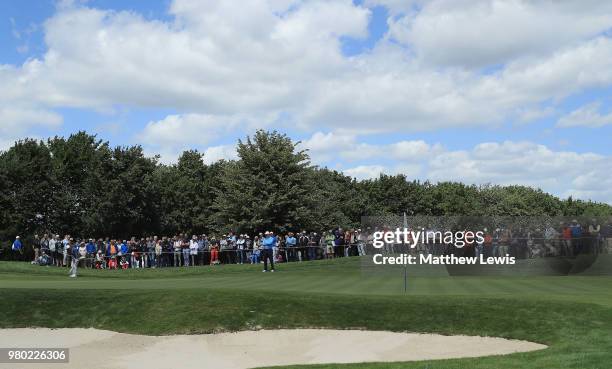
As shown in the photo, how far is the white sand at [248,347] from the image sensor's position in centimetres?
1361

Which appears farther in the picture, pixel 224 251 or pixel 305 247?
pixel 224 251

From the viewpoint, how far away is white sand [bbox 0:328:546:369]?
13609 mm

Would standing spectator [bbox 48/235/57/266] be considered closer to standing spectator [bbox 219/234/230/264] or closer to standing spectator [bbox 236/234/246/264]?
standing spectator [bbox 219/234/230/264]

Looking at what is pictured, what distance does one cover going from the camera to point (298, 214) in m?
57.2

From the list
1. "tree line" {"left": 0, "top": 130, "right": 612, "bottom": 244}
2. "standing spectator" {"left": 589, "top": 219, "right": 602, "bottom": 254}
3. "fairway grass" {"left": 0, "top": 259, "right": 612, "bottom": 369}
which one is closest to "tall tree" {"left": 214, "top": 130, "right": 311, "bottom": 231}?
"tree line" {"left": 0, "top": 130, "right": 612, "bottom": 244}

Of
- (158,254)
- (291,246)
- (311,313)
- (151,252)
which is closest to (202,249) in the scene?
(158,254)

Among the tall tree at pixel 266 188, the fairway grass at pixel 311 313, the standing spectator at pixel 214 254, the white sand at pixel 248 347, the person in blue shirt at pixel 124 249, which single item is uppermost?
the tall tree at pixel 266 188

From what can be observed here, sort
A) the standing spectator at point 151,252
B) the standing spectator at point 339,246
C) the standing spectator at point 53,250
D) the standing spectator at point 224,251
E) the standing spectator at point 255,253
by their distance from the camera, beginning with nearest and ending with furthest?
the standing spectator at point 255,253 < the standing spectator at point 151,252 < the standing spectator at point 53,250 < the standing spectator at point 224,251 < the standing spectator at point 339,246

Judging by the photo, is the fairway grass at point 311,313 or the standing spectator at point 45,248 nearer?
the fairway grass at point 311,313

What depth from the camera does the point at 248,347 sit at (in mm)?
14727

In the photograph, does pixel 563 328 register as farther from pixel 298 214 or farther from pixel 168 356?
pixel 298 214

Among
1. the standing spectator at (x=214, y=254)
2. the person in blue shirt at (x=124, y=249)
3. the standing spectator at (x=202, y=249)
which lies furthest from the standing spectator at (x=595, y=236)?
the person in blue shirt at (x=124, y=249)

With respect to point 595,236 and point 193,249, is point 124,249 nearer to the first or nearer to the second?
point 193,249

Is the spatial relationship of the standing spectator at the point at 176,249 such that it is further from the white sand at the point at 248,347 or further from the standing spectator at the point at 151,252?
the white sand at the point at 248,347
